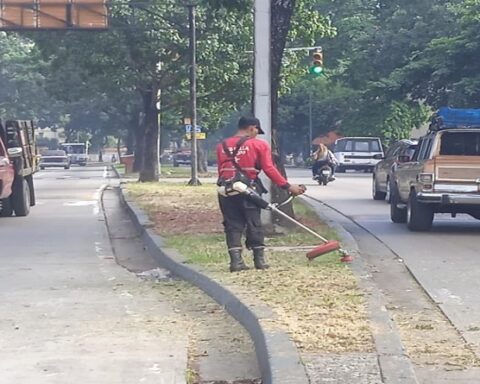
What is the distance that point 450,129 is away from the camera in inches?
749

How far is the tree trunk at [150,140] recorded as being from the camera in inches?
1699

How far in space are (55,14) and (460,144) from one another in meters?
19.5

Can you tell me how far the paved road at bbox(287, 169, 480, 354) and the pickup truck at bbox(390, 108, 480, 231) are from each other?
1.32 feet

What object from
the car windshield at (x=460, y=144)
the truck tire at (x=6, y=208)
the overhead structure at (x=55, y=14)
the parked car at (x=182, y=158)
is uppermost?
the overhead structure at (x=55, y=14)

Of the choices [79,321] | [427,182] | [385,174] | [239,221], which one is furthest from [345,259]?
[385,174]

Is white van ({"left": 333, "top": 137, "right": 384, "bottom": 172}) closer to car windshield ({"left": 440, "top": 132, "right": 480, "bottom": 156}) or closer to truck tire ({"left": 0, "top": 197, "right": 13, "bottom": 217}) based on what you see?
truck tire ({"left": 0, "top": 197, "right": 13, "bottom": 217})

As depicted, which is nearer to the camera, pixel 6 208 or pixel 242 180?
pixel 242 180

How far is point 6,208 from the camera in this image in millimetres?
Result: 24578

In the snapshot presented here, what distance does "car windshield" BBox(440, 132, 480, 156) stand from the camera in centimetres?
1892

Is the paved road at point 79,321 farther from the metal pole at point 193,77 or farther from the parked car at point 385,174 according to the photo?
the metal pole at point 193,77

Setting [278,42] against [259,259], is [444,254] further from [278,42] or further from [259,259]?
[278,42]

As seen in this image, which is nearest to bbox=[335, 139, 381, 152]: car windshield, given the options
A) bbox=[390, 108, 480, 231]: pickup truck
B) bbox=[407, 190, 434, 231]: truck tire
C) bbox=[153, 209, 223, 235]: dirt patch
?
bbox=[153, 209, 223, 235]: dirt patch

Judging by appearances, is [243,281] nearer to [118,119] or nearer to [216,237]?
[216,237]

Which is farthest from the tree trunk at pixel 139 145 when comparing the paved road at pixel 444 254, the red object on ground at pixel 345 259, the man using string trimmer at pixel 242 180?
the man using string trimmer at pixel 242 180
